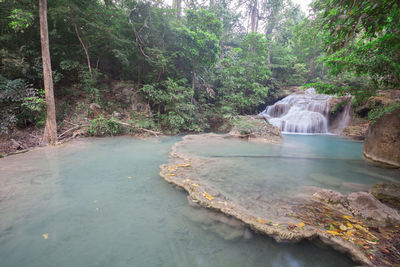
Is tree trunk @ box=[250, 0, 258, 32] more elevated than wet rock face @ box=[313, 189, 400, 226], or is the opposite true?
tree trunk @ box=[250, 0, 258, 32]

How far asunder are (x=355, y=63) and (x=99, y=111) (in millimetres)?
9872

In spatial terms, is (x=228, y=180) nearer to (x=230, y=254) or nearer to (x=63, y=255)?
(x=230, y=254)

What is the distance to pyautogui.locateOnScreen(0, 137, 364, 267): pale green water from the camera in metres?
1.57

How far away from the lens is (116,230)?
6.27ft

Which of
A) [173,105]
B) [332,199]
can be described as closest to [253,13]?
[173,105]

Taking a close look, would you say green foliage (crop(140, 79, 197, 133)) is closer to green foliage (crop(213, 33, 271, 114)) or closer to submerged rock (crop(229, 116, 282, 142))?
submerged rock (crop(229, 116, 282, 142))

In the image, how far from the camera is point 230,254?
5.35 ft

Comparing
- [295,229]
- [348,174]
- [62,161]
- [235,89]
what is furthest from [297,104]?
[62,161]

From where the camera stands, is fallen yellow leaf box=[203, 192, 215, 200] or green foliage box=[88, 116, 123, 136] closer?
fallen yellow leaf box=[203, 192, 215, 200]

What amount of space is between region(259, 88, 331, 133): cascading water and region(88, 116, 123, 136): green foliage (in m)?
10.8

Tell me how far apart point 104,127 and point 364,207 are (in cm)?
857

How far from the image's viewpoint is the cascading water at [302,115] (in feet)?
41.8

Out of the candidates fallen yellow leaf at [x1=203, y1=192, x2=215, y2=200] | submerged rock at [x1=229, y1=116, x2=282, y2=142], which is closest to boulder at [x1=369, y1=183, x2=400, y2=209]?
fallen yellow leaf at [x1=203, y1=192, x2=215, y2=200]

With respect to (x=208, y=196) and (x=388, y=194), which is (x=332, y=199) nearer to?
(x=388, y=194)
